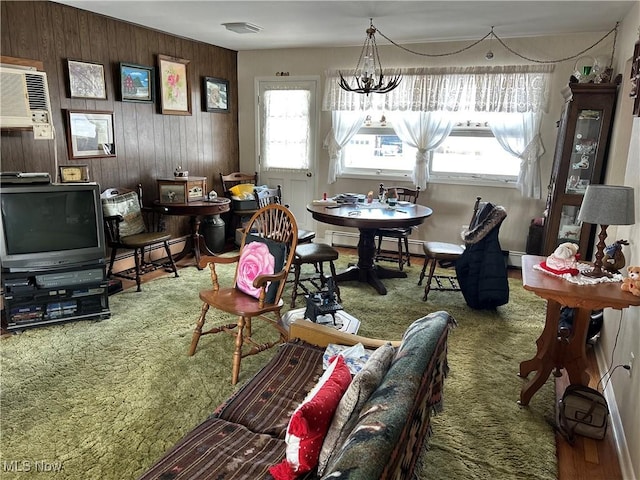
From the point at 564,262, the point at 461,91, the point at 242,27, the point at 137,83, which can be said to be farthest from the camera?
the point at 461,91

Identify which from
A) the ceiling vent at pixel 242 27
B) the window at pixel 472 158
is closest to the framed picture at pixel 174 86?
the ceiling vent at pixel 242 27

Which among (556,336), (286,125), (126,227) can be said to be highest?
(286,125)

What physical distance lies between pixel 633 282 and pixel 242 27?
3.90m

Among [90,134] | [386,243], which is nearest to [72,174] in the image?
[90,134]

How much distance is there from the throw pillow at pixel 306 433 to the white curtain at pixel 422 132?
4227 mm

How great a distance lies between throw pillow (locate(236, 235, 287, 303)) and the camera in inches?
108

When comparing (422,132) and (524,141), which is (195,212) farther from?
(524,141)

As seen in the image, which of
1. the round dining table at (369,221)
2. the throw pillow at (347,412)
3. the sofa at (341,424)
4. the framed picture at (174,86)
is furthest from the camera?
the framed picture at (174,86)

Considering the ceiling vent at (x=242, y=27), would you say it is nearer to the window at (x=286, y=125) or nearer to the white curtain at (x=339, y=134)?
the window at (x=286, y=125)

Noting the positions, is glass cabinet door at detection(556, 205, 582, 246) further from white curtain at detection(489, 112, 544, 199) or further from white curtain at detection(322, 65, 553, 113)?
white curtain at detection(322, 65, 553, 113)

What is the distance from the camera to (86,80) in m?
4.02

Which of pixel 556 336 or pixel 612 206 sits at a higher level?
pixel 612 206

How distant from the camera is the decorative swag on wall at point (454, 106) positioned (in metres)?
4.65

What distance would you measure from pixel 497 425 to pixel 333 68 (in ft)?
14.6
